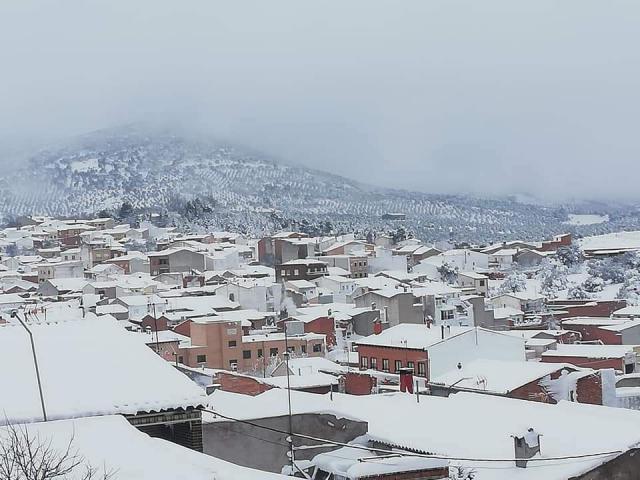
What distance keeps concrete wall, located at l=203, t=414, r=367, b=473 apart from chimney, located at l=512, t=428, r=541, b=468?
6.42 feet

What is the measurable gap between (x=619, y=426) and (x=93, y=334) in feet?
19.7

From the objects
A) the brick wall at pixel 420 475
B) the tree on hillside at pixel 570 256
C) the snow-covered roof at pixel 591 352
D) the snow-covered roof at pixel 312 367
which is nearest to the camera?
the brick wall at pixel 420 475

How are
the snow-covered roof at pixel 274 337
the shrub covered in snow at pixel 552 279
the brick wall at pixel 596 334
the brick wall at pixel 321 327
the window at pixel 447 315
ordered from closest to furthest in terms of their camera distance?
1. the snow-covered roof at pixel 274 337
2. the brick wall at pixel 596 334
3. the brick wall at pixel 321 327
4. the window at pixel 447 315
5. the shrub covered in snow at pixel 552 279

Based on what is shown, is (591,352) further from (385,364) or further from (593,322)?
(593,322)

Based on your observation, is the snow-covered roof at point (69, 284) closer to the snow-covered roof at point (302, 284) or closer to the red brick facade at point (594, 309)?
the snow-covered roof at point (302, 284)

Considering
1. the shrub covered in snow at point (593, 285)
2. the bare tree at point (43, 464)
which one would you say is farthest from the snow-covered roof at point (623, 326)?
the bare tree at point (43, 464)

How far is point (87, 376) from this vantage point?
30.2 ft

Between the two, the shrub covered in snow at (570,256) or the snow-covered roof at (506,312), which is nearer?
the snow-covered roof at (506,312)

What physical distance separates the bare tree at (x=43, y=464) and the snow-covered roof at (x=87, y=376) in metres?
1.04

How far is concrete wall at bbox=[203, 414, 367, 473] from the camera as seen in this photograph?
444 inches

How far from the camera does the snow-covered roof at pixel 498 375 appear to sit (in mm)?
19969

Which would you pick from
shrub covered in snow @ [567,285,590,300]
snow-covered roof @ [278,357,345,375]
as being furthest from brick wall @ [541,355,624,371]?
shrub covered in snow @ [567,285,590,300]

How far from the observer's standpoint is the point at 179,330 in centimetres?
3903

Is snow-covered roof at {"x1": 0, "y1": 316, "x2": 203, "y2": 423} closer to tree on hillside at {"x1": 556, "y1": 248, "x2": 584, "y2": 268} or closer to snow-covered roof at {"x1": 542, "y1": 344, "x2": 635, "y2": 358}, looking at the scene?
snow-covered roof at {"x1": 542, "y1": 344, "x2": 635, "y2": 358}
